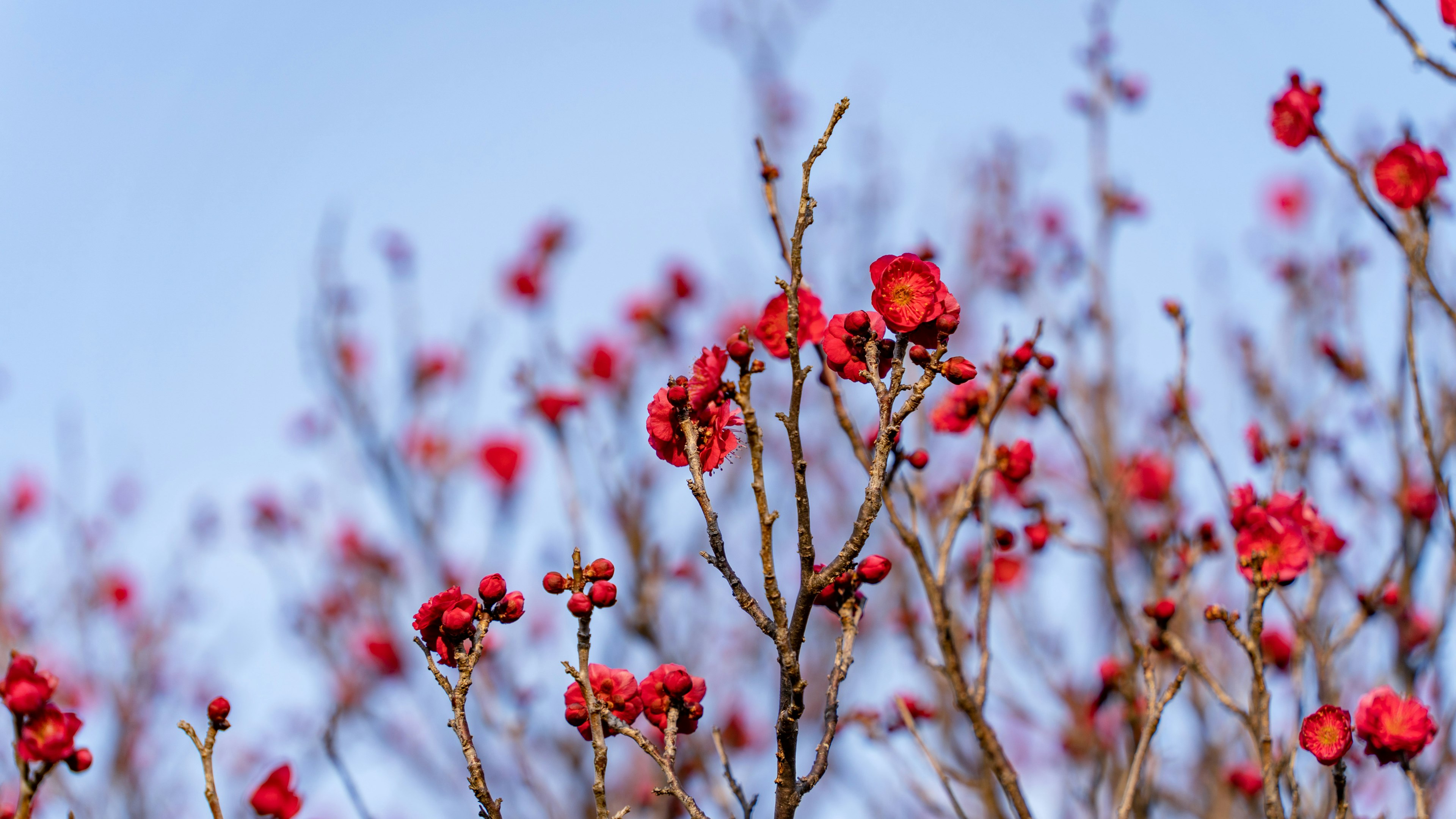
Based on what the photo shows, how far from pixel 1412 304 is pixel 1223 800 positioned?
2.01 m

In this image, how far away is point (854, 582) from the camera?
1901 millimetres

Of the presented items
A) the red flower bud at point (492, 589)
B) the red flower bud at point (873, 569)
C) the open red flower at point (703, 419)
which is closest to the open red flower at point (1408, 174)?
the red flower bud at point (873, 569)

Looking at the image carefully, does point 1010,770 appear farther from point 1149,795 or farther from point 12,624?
point 12,624

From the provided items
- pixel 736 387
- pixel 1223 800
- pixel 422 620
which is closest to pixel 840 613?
pixel 736 387

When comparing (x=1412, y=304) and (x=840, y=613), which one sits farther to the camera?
(x=1412, y=304)

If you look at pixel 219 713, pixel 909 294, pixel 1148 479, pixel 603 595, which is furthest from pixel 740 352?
pixel 1148 479

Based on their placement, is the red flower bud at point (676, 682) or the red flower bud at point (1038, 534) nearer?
the red flower bud at point (676, 682)

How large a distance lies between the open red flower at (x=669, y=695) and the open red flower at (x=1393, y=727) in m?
1.36

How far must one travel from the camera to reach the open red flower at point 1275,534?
2330 millimetres

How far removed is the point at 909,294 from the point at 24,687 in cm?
166

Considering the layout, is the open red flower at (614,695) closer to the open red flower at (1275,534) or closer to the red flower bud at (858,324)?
the red flower bud at (858,324)

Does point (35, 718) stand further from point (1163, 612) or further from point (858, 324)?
point (1163, 612)

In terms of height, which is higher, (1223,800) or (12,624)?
(12,624)

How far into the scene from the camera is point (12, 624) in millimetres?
5641
